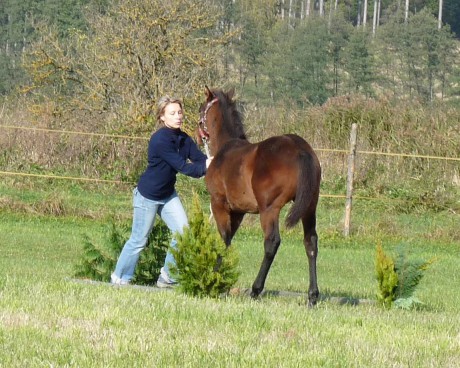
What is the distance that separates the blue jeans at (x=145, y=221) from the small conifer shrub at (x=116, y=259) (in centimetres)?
45

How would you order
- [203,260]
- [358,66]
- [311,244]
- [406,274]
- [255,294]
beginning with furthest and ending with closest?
[358,66], [311,244], [255,294], [406,274], [203,260]

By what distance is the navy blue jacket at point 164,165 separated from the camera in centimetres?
958

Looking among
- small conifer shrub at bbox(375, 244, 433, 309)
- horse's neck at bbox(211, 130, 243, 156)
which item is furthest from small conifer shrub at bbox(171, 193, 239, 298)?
horse's neck at bbox(211, 130, 243, 156)

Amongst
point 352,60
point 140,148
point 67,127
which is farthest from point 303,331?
point 352,60

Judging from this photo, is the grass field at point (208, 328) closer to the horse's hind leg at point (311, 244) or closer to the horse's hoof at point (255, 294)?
the horse's hoof at point (255, 294)

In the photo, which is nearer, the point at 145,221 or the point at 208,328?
the point at 208,328

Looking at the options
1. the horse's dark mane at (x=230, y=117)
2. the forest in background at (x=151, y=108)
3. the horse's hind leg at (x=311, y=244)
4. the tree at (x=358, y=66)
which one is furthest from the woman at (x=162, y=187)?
the tree at (x=358, y=66)

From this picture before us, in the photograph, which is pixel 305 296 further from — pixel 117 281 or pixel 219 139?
pixel 219 139

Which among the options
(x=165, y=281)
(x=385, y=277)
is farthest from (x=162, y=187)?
(x=385, y=277)

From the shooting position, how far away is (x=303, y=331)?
7184 millimetres

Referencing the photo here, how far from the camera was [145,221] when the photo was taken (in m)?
9.77

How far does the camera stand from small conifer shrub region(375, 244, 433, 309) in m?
9.24

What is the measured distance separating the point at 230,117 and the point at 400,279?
281cm

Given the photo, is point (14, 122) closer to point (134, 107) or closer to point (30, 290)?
point (134, 107)
